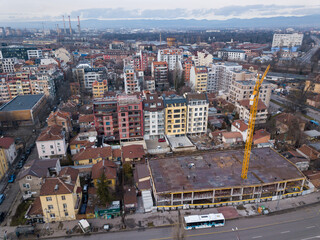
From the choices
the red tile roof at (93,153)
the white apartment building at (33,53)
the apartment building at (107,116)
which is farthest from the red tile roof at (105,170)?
the white apartment building at (33,53)

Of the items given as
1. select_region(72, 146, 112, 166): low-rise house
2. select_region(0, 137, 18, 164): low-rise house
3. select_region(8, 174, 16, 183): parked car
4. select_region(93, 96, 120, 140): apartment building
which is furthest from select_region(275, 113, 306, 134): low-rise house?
select_region(0, 137, 18, 164): low-rise house

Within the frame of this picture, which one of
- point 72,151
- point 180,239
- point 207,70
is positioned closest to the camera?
point 180,239

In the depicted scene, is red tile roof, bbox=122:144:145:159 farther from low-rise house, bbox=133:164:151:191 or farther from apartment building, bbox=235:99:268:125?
apartment building, bbox=235:99:268:125

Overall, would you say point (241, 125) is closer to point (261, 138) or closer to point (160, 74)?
point (261, 138)

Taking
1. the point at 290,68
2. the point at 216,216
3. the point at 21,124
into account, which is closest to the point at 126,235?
the point at 216,216

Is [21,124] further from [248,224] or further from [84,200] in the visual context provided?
[248,224]

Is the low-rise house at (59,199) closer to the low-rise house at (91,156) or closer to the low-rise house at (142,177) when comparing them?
the low-rise house at (142,177)
